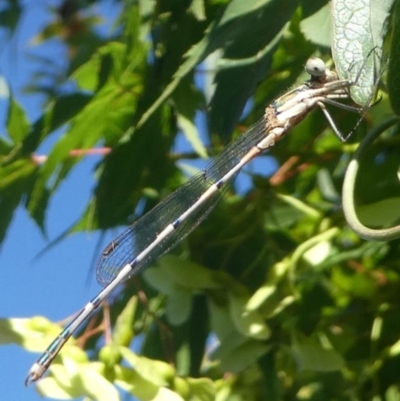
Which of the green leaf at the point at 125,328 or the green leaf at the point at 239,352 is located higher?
the green leaf at the point at 125,328

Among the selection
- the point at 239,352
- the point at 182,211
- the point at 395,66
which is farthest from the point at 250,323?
the point at 395,66

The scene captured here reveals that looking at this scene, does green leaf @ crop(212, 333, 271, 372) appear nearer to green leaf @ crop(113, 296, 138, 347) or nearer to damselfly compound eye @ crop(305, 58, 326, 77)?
green leaf @ crop(113, 296, 138, 347)

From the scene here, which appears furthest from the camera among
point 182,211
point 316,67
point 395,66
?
point 182,211

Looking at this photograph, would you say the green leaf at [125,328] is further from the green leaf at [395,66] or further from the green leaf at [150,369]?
the green leaf at [395,66]

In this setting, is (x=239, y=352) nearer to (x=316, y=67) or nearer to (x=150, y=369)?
(x=150, y=369)

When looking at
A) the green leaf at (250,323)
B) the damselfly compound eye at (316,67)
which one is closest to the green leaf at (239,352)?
the green leaf at (250,323)

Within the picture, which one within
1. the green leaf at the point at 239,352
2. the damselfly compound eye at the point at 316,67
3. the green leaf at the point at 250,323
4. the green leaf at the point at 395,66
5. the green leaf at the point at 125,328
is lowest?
the green leaf at the point at 239,352
